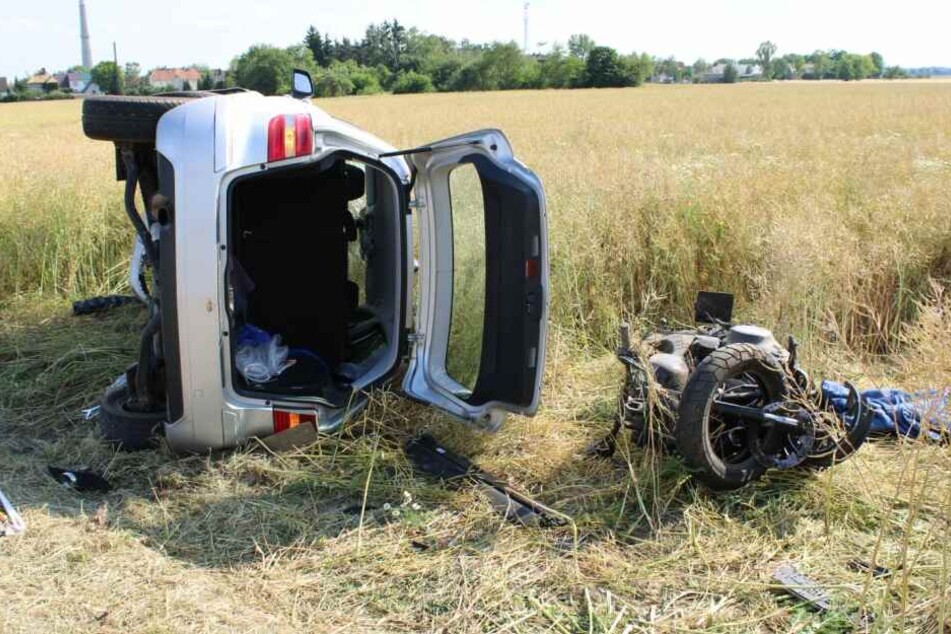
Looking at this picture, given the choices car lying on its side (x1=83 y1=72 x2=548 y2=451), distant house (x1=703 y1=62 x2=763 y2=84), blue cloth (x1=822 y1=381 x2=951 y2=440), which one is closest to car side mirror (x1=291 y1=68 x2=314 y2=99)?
car lying on its side (x1=83 y1=72 x2=548 y2=451)

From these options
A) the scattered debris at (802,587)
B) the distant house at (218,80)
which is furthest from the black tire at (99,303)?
the distant house at (218,80)

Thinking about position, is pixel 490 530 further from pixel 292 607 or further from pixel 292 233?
pixel 292 233

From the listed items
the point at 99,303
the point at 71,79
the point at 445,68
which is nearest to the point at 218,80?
the point at 445,68

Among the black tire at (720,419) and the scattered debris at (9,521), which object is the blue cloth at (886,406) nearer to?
the black tire at (720,419)

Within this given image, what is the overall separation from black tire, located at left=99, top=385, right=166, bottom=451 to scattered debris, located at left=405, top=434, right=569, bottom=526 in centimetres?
120

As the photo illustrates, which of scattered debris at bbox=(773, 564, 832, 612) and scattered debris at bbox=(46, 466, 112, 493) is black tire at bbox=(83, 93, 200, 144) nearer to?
scattered debris at bbox=(46, 466, 112, 493)

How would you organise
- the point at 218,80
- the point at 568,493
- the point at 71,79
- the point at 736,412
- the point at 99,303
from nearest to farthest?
the point at 736,412, the point at 568,493, the point at 99,303, the point at 218,80, the point at 71,79

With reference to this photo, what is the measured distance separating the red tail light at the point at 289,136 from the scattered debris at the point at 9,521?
1777 millimetres

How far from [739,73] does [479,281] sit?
104735 millimetres

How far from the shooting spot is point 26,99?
67.1m

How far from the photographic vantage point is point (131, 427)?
13.1ft

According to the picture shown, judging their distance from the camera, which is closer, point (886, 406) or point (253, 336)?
point (886, 406)

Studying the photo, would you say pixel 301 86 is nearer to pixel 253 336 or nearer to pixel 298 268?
pixel 298 268

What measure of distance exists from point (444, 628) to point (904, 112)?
2055cm
